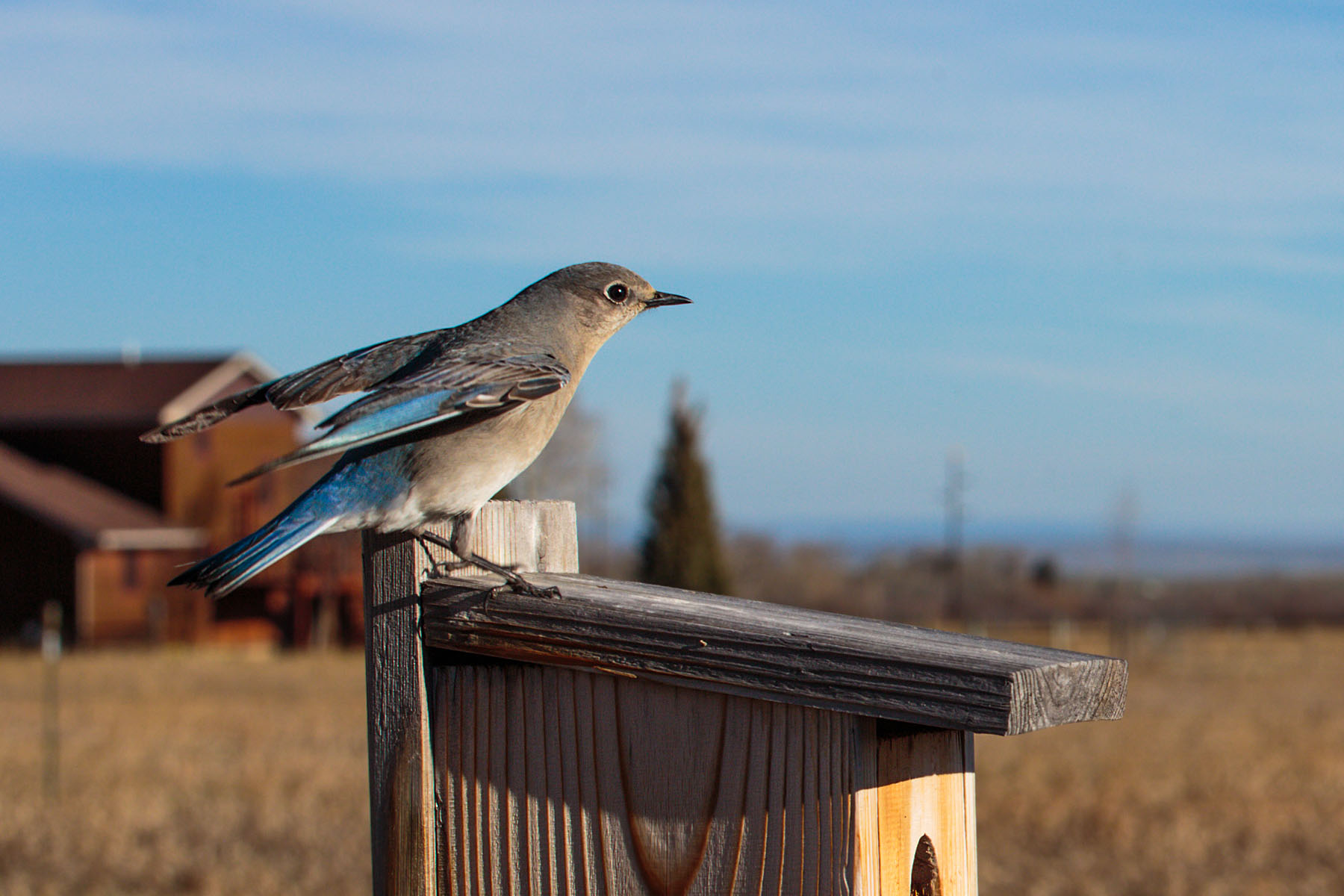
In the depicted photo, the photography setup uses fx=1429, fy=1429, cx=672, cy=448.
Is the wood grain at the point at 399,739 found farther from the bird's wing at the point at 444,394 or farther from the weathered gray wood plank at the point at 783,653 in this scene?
the bird's wing at the point at 444,394

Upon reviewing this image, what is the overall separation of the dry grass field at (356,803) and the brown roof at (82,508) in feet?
30.6

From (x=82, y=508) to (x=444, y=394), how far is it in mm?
30371

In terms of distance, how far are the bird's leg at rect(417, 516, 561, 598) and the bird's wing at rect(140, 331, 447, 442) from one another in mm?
294

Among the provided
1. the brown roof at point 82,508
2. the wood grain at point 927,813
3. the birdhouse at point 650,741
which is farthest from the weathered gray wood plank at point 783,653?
the brown roof at point 82,508

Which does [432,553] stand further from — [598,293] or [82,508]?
[82,508]

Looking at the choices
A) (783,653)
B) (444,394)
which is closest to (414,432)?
(444,394)

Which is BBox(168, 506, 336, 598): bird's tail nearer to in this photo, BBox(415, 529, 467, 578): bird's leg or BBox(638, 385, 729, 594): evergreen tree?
BBox(415, 529, 467, 578): bird's leg

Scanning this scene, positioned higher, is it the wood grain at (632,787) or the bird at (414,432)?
the bird at (414,432)

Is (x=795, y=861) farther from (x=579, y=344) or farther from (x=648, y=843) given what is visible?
(x=579, y=344)

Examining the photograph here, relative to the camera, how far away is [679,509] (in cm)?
755

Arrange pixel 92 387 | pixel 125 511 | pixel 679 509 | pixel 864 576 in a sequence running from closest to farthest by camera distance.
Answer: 1. pixel 679 509
2. pixel 125 511
3. pixel 92 387
4. pixel 864 576

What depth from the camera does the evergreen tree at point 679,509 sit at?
24.1 feet

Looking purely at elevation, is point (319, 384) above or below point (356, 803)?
above

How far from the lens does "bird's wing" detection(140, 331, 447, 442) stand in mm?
2457
